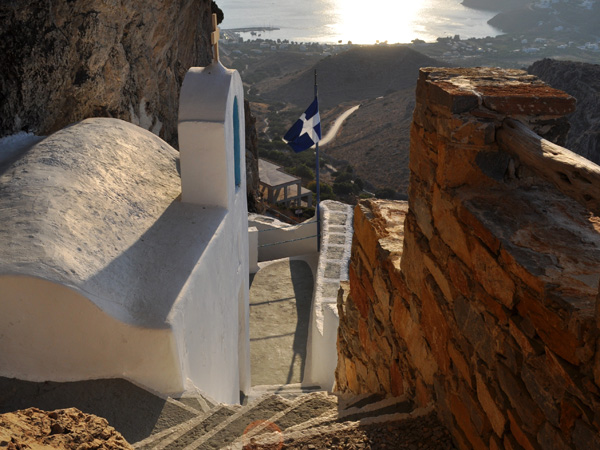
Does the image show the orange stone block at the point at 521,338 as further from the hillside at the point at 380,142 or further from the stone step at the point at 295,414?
the hillside at the point at 380,142

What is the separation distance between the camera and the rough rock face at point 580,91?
763 inches

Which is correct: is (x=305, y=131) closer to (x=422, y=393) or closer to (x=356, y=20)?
(x=422, y=393)

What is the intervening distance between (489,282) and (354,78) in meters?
57.8

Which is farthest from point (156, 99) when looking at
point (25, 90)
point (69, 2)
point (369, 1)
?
point (369, 1)

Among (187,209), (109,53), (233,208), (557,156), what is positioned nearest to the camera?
(557,156)

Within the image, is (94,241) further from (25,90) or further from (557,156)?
(25,90)

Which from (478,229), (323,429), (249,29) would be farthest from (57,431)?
(249,29)

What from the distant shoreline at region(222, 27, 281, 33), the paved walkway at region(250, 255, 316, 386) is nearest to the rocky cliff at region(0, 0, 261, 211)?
the paved walkway at region(250, 255, 316, 386)

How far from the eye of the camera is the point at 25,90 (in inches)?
303

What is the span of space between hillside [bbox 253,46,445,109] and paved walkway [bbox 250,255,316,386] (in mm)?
42179

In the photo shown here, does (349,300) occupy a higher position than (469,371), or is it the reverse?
(469,371)

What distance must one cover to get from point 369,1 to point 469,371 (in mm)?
152767

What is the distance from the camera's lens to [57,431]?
2.91 metres

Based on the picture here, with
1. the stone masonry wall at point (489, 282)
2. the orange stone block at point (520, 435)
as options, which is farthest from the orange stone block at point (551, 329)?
the orange stone block at point (520, 435)
